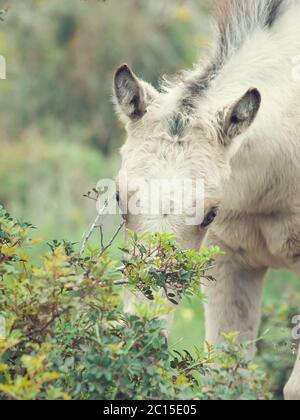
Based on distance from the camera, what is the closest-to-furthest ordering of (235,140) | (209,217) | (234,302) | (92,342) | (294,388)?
1. (92,342)
2. (209,217)
3. (235,140)
4. (294,388)
5. (234,302)

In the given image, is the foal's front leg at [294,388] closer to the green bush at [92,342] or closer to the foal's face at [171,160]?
the foal's face at [171,160]

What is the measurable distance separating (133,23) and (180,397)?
16.6 metres

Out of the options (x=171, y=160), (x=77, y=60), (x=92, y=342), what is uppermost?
(x=77, y=60)

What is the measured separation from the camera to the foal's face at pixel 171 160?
14.9 ft

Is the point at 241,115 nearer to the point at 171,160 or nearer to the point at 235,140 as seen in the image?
the point at 235,140

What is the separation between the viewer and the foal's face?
4.55m

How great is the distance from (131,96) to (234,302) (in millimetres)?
2133

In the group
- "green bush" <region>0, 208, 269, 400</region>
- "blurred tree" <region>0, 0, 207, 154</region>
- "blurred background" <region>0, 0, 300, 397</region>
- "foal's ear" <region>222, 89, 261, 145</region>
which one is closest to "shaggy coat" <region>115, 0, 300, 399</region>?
"foal's ear" <region>222, 89, 261, 145</region>

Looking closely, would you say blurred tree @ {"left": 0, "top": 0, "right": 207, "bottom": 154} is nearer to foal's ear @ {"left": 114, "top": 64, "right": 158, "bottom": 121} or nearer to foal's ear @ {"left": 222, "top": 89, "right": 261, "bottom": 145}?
foal's ear @ {"left": 114, "top": 64, "right": 158, "bottom": 121}

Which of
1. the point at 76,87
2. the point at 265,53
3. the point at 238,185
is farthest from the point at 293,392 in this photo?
the point at 76,87

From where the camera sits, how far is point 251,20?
5672 mm

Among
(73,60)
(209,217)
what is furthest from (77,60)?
(209,217)

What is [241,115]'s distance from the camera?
491cm

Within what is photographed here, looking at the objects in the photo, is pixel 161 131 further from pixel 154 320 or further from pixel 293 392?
pixel 293 392
